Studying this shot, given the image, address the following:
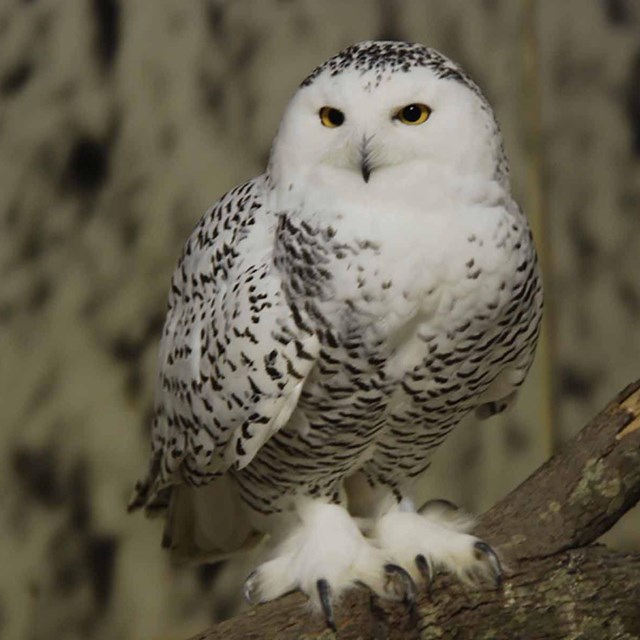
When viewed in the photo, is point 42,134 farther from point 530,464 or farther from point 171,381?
point 530,464

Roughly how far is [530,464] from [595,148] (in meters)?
0.69

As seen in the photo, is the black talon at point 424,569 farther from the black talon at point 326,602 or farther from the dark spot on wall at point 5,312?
the dark spot on wall at point 5,312

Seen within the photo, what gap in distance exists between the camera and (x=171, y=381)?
1.67 meters

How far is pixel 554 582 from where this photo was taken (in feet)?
4.93

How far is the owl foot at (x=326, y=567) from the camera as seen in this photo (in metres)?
1.52

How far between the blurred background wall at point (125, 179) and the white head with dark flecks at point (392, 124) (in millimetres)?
924

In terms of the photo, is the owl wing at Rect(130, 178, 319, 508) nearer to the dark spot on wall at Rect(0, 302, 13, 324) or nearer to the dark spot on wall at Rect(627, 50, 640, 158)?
the dark spot on wall at Rect(0, 302, 13, 324)

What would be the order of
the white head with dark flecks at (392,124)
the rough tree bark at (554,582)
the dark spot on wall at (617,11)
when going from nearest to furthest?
the white head with dark flecks at (392,124) < the rough tree bark at (554,582) < the dark spot on wall at (617,11)

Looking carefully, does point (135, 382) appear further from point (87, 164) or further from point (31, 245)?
point (87, 164)

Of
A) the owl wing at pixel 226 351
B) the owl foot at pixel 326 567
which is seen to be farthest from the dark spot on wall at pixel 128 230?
the owl foot at pixel 326 567

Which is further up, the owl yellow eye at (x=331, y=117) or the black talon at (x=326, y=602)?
the owl yellow eye at (x=331, y=117)

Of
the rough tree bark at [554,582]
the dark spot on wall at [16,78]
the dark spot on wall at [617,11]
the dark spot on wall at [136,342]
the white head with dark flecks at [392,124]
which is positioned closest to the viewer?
the white head with dark flecks at [392,124]

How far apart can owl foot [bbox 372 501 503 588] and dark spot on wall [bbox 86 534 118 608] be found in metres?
0.84

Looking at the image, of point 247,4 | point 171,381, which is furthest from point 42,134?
point 171,381
